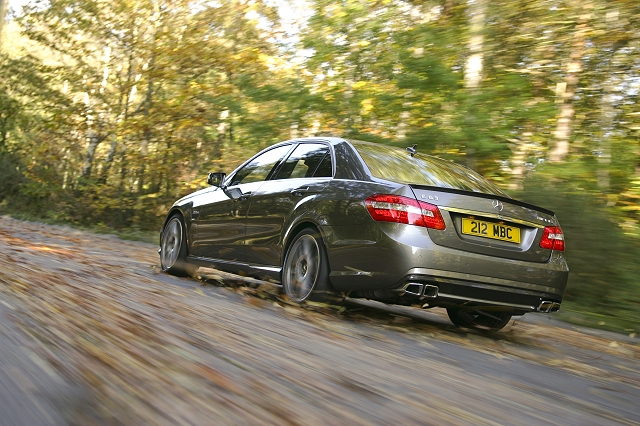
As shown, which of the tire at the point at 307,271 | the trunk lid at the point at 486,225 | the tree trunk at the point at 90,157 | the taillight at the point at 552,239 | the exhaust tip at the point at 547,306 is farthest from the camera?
the tree trunk at the point at 90,157

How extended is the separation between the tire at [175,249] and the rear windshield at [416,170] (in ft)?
9.56

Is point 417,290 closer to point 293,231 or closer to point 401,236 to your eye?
point 401,236

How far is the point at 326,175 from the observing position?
22.0 feet

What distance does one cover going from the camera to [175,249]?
29.8ft

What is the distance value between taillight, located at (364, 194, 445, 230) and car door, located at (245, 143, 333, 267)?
37.7 inches

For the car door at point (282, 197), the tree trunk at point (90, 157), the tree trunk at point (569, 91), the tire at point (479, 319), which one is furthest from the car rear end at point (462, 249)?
the tree trunk at point (90, 157)

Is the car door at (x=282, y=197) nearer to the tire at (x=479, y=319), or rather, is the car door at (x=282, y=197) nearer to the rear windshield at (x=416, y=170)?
the rear windshield at (x=416, y=170)

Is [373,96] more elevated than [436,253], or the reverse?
[373,96]

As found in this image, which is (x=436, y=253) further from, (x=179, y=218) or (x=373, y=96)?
(x=373, y=96)

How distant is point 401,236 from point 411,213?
0.19 meters

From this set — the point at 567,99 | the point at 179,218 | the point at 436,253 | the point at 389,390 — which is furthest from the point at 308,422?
the point at 567,99

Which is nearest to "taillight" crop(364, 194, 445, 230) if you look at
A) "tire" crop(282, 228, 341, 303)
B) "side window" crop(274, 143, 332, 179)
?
"tire" crop(282, 228, 341, 303)

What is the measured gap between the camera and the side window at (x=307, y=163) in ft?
22.4

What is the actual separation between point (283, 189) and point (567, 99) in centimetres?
698
